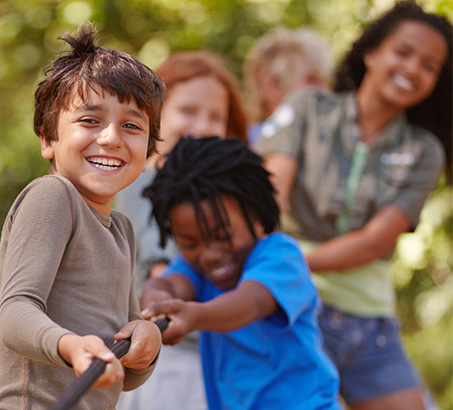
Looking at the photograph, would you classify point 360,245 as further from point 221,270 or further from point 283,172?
point 221,270

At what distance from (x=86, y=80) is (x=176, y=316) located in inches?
25.1

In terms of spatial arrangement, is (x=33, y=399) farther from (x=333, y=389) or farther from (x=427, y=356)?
(x=427, y=356)

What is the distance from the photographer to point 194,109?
312 centimetres

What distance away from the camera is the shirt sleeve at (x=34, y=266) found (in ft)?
3.99

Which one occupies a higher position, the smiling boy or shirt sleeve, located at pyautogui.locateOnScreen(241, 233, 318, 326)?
the smiling boy

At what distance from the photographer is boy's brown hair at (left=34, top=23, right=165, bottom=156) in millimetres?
1449

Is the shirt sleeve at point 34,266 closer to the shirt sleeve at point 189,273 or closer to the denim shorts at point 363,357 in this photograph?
the shirt sleeve at point 189,273

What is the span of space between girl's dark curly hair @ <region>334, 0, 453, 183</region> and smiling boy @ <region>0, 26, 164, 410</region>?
2.07 m

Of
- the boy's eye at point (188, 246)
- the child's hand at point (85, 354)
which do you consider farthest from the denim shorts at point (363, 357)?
the child's hand at point (85, 354)

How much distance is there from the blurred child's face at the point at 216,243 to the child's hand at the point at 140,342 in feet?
2.30

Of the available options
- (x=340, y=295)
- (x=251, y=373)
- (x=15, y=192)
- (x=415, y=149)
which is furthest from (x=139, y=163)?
(x=15, y=192)

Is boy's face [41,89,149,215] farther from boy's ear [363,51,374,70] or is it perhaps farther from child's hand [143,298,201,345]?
boy's ear [363,51,374,70]

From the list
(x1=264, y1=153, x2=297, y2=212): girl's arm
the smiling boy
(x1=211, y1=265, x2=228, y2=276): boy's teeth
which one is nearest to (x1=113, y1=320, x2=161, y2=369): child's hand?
the smiling boy

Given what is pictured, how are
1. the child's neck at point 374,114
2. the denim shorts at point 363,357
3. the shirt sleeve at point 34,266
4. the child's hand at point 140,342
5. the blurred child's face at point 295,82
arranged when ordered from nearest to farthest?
1. the shirt sleeve at point 34,266
2. the child's hand at point 140,342
3. the denim shorts at point 363,357
4. the child's neck at point 374,114
5. the blurred child's face at point 295,82
